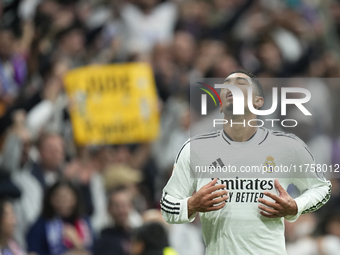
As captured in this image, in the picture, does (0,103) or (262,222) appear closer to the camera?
(262,222)

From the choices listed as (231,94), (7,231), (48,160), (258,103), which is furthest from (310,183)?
(48,160)

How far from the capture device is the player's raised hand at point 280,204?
276 cm

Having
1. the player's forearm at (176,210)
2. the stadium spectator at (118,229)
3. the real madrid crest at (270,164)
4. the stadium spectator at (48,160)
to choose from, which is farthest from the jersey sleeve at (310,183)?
the stadium spectator at (48,160)

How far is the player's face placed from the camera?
2.95m

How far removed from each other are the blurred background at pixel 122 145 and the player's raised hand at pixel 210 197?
0.63 m

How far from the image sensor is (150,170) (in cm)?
696

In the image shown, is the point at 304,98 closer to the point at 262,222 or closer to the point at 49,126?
the point at 262,222

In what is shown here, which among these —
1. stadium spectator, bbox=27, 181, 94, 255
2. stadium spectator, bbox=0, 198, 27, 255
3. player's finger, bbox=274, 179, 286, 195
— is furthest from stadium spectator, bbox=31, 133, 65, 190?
player's finger, bbox=274, 179, 286, 195

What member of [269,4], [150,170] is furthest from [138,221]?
[269,4]

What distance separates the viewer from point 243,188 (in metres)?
2.90

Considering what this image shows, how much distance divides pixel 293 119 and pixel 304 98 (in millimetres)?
235

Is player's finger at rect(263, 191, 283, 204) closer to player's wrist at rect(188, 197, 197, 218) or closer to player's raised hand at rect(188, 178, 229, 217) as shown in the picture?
player's raised hand at rect(188, 178, 229, 217)

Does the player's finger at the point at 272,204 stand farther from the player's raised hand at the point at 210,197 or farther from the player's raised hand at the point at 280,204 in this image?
the player's raised hand at the point at 210,197

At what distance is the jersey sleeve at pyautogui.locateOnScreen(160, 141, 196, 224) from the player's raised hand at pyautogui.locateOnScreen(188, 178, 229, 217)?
116 millimetres
